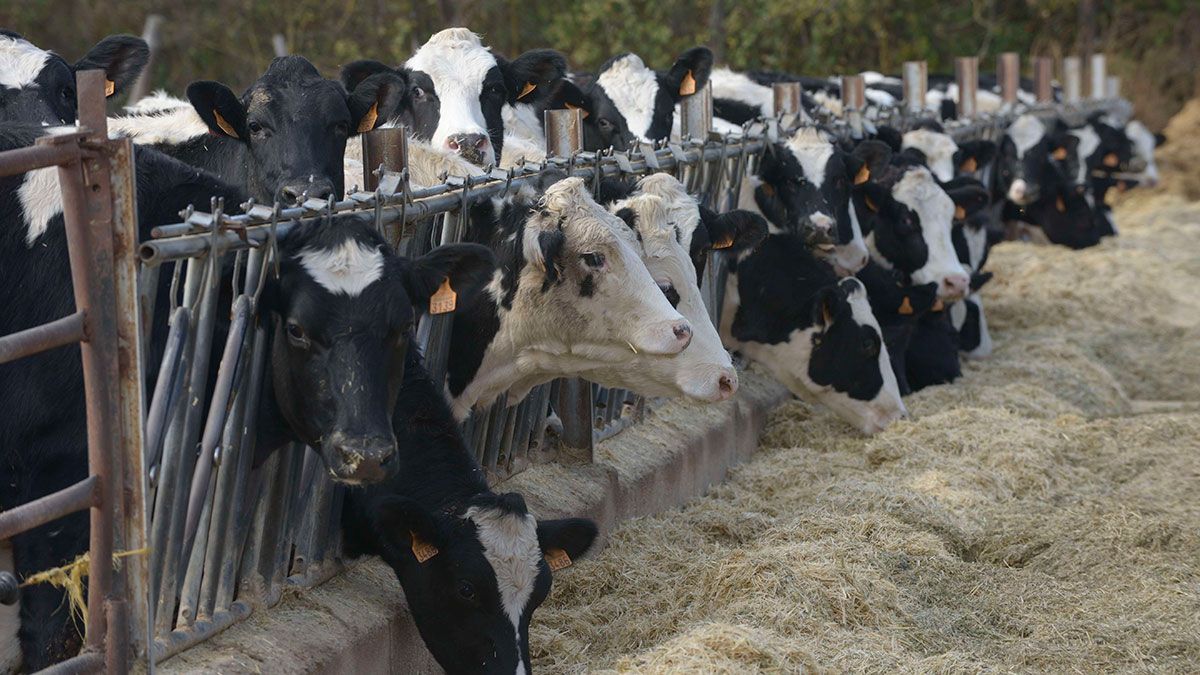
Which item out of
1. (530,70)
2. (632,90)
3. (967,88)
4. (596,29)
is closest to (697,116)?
(530,70)

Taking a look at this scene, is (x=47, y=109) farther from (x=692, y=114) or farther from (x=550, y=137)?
(x=692, y=114)

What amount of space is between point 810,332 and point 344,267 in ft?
14.4

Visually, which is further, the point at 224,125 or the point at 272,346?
the point at 224,125

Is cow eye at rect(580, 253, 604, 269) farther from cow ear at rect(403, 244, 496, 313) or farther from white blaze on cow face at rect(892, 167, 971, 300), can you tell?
white blaze on cow face at rect(892, 167, 971, 300)

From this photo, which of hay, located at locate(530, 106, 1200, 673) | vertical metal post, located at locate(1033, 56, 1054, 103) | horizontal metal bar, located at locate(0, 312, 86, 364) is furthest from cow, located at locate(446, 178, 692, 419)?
vertical metal post, located at locate(1033, 56, 1054, 103)

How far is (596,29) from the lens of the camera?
20.7m

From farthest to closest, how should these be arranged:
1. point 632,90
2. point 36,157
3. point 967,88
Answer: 1. point 967,88
2. point 632,90
3. point 36,157

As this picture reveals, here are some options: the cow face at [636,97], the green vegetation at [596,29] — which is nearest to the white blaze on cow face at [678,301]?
the cow face at [636,97]

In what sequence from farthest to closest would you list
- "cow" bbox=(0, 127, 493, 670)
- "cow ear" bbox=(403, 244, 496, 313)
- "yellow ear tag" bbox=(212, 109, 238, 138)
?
"yellow ear tag" bbox=(212, 109, 238, 138) → "cow ear" bbox=(403, 244, 496, 313) → "cow" bbox=(0, 127, 493, 670)

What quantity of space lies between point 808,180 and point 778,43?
13073mm

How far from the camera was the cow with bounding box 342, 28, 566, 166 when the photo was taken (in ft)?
25.7

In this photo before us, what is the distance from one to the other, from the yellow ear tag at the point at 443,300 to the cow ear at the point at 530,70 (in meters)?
4.30

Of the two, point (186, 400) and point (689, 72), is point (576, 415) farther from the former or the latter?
point (689, 72)

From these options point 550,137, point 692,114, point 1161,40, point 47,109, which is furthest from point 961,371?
point 1161,40
